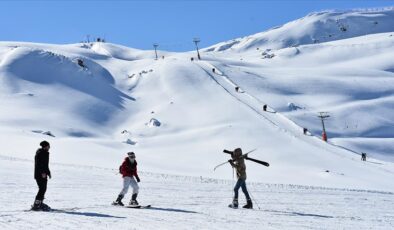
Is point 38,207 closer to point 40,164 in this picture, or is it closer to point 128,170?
point 40,164

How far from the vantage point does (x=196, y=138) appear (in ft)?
185

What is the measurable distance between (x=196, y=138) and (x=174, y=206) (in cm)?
3838

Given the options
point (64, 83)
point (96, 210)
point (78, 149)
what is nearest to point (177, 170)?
point (78, 149)

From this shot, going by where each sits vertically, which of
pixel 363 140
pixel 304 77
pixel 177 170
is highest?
pixel 304 77

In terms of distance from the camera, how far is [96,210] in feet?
51.3

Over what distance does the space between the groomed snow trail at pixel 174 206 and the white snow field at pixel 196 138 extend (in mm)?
53

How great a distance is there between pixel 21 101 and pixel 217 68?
36.8 meters

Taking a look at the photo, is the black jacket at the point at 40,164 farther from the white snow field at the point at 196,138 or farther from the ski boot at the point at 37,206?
the white snow field at the point at 196,138

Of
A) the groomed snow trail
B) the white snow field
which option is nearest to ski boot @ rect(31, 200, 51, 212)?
the groomed snow trail

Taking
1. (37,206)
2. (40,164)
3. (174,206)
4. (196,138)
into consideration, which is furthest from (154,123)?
(37,206)

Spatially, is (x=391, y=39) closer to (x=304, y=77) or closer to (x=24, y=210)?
(x=304, y=77)

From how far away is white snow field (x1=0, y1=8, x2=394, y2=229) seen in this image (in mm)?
16594

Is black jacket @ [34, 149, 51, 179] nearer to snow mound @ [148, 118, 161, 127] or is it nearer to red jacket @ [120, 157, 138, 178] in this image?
red jacket @ [120, 157, 138, 178]

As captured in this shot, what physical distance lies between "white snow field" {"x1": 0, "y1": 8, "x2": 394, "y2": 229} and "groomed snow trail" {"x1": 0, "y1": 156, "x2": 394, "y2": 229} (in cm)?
5
